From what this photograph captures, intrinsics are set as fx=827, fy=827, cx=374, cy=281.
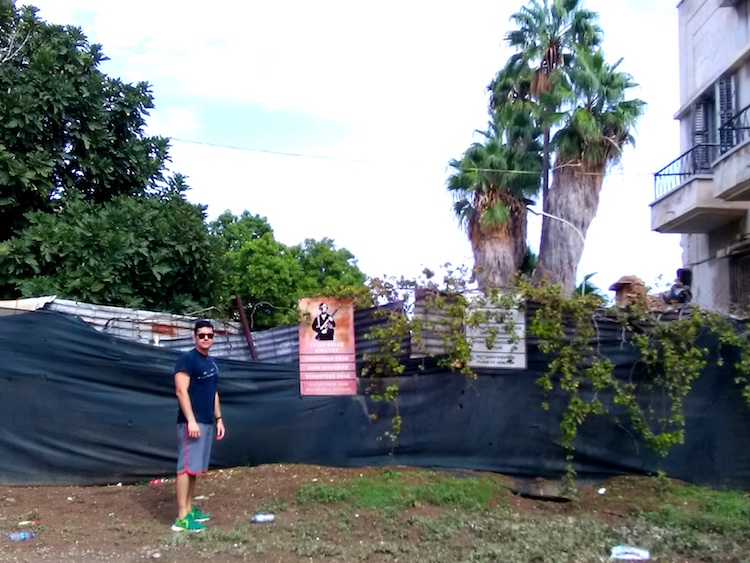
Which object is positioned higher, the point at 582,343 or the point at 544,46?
the point at 544,46

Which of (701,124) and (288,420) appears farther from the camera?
(701,124)

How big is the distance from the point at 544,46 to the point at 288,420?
50.1ft

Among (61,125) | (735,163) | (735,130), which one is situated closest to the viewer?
(735,163)

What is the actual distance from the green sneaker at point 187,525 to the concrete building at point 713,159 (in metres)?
8.10

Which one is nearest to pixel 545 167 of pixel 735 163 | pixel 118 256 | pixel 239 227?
pixel 735 163

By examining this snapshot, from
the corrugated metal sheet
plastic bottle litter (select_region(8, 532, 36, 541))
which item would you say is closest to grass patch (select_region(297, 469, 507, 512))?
the corrugated metal sheet

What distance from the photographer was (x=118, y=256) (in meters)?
11.3

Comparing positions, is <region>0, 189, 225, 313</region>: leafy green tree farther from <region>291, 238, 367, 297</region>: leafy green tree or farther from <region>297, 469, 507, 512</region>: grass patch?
<region>291, 238, 367, 297</region>: leafy green tree

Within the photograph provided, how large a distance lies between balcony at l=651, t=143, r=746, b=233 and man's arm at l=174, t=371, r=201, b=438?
9.24 metres

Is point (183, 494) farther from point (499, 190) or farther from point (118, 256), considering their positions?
point (499, 190)

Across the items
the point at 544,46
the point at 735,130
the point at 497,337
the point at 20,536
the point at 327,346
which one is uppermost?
the point at 544,46

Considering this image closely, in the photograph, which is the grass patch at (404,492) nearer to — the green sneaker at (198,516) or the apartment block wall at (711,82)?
the green sneaker at (198,516)

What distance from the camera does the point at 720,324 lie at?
7.54 meters

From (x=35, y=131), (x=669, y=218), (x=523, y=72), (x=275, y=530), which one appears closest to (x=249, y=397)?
(x=275, y=530)
